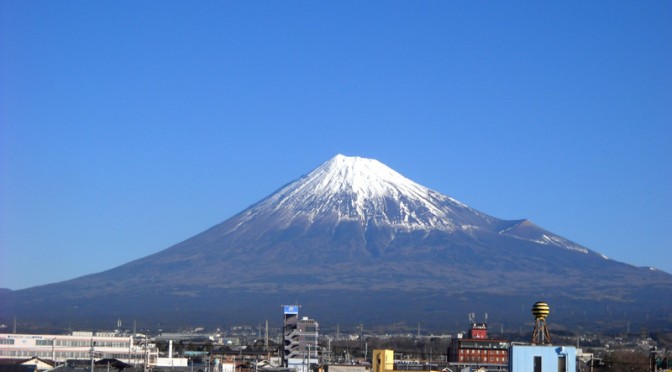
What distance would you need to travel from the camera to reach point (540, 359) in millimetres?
27141

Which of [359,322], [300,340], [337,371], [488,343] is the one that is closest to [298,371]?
[337,371]

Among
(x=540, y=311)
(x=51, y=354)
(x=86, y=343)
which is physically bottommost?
(x=51, y=354)

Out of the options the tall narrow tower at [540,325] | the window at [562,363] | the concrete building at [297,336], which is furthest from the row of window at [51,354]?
the window at [562,363]

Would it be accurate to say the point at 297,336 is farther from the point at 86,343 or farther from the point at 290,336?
the point at 86,343

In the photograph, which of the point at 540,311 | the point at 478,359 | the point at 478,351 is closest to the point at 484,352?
the point at 478,351

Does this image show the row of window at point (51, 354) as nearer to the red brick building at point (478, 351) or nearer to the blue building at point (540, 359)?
the red brick building at point (478, 351)

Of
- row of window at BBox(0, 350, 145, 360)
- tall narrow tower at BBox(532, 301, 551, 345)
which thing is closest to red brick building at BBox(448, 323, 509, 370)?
row of window at BBox(0, 350, 145, 360)

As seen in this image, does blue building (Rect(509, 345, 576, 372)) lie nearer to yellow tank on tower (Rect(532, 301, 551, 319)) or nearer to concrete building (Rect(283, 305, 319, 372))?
yellow tank on tower (Rect(532, 301, 551, 319))

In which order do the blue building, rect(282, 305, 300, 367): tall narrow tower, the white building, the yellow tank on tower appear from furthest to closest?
the white building, rect(282, 305, 300, 367): tall narrow tower, the yellow tank on tower, the blue building

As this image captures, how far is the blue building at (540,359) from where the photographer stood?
27.0 meters

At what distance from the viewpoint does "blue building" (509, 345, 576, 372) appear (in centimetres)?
2705

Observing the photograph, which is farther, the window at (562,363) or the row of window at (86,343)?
the row of window at (86,343)

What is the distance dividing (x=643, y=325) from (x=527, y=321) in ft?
49.4

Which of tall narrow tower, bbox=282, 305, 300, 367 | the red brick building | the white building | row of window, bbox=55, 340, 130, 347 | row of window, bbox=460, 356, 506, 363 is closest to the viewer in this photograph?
tall narrow tower, bbox=282, 305, 300, 367
